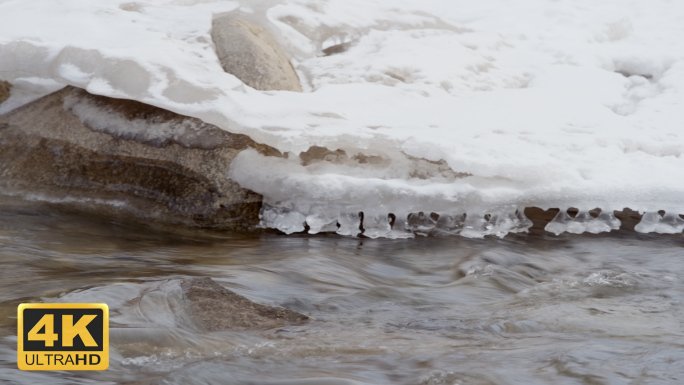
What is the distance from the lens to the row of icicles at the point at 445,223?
12.4 feet

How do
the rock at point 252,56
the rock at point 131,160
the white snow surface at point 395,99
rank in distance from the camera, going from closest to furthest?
the white snow surface at point 395,99, the rock at point 131,160, the rock at point 252,56

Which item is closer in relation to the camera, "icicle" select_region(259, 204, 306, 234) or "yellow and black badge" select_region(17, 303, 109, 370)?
"yellow and black badge" select_region(17, 303, 109, 370)

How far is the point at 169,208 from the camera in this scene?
154 inches

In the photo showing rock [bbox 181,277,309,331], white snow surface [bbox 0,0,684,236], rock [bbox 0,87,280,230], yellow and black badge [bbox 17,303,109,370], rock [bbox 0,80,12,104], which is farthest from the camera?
rock [bbox 0,80,12,104]

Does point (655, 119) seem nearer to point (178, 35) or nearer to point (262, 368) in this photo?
point (178, 35)

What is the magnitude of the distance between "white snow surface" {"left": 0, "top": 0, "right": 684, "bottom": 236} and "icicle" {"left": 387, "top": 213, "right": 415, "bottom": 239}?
42 millimetres

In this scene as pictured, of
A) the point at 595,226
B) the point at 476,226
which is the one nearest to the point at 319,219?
the point at 476,226

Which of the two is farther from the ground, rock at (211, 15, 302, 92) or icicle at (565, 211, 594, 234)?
rock at (211, 15, 302, 92)

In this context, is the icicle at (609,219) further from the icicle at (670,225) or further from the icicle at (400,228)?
the icicle at (400,228)

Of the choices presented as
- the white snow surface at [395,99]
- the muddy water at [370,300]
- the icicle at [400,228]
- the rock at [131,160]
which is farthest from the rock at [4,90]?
the icicle at [400,228]

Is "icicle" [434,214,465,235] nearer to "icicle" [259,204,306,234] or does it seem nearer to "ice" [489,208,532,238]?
"ice" [489,208,532,238]

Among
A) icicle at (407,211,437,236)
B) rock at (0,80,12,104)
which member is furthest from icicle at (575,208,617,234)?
rock at (0,80,12,104)

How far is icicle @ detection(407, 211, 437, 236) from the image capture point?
383cm

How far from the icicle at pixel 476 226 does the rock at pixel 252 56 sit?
5.59 ft
